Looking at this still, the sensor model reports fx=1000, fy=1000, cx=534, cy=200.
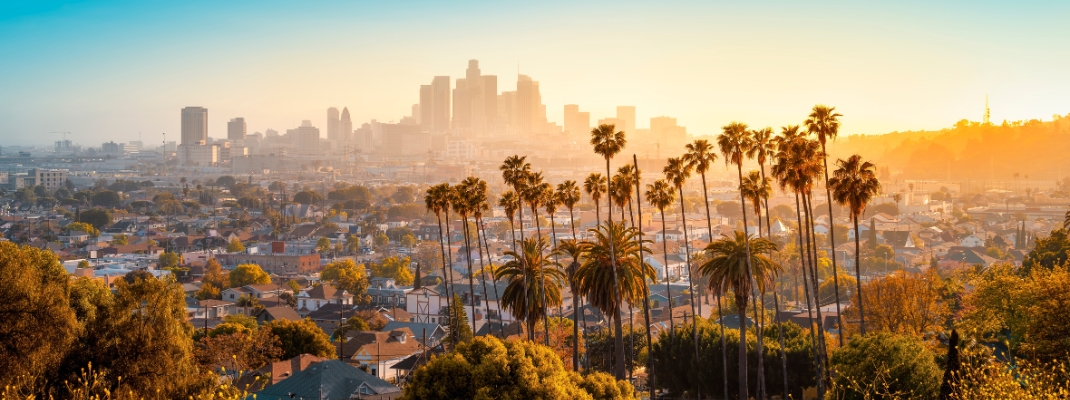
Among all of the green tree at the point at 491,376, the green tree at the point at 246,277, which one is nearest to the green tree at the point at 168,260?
the green tree at the point at 246,277

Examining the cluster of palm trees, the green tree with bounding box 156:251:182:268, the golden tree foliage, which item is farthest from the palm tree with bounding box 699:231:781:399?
the green tree with bounding box 156:251:182:268

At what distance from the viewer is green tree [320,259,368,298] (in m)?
67.3

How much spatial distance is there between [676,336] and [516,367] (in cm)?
1699

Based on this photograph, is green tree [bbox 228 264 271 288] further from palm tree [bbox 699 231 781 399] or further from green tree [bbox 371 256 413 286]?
palm tree [bbox 699 231 781 399]

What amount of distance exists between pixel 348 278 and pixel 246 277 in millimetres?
7037

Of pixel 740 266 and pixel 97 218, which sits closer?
pixel 740 266

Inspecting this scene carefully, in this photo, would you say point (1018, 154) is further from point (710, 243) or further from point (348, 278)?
→ point (710, 243)

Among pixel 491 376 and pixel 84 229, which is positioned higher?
pixel 84 229

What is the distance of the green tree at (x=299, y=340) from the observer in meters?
38.1

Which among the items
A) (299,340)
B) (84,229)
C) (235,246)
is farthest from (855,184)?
(84,229)

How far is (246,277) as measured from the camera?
6988 cm

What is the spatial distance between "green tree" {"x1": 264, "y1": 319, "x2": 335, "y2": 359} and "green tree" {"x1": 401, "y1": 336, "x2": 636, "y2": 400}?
19.9 metres

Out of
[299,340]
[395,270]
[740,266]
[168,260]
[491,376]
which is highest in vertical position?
[740,266]

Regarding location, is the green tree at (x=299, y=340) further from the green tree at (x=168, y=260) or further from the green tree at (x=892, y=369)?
the green tree at (x=168, y=260)
